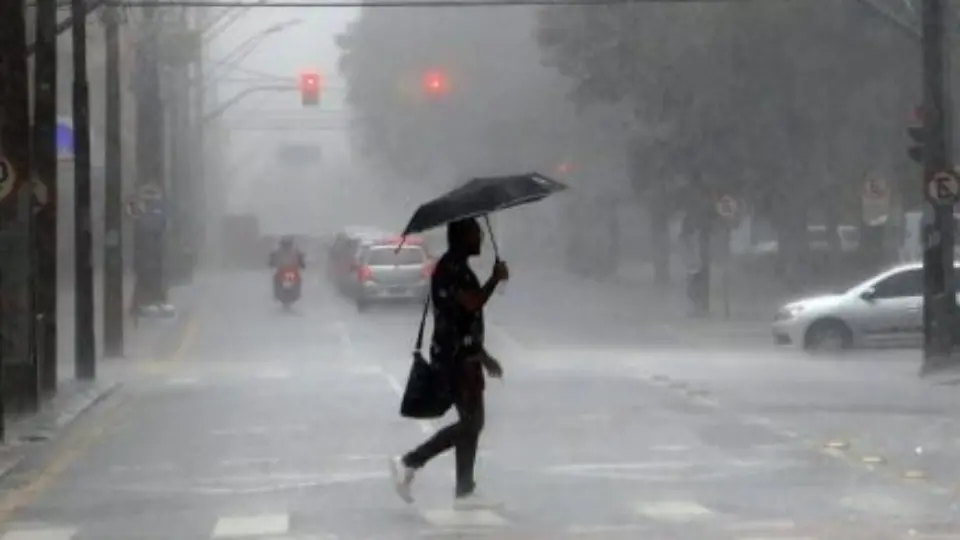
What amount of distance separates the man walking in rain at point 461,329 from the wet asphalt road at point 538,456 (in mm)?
509

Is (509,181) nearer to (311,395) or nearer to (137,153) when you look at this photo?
(311,395)

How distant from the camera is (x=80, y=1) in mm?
31000

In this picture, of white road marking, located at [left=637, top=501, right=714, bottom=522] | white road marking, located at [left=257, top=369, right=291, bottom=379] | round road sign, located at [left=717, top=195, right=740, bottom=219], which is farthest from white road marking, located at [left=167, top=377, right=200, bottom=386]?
round road sign, located at [left=717, top=195, right=740, bottom=219]

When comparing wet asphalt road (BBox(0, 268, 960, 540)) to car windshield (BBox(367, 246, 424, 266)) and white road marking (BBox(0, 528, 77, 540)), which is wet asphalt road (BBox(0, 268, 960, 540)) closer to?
white road marking (BBox(0, 528, 77, 540))

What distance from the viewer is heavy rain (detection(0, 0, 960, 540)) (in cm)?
1571

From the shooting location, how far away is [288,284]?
5919 centimetres

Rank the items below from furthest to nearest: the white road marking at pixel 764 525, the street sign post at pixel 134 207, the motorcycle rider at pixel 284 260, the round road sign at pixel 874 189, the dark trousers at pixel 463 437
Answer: the motorcycle rider at pixel 284 260 < the street sign post at pixel 134 207 < the round road sign at pixel 874 189 < the dark trousers at pixel 463 437 < the white road marking at pixel 764 525

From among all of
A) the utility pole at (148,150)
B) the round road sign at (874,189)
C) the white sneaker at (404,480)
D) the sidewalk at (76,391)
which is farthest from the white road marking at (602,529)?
the utility pole at (148,150)

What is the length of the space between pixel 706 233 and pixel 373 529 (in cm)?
4417

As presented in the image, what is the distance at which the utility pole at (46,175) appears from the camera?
26750 millimetres

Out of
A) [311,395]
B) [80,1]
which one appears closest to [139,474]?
[311,395]

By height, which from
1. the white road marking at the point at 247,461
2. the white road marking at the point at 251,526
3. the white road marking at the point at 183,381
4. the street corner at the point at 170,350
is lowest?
the street corner at the point at 170,350

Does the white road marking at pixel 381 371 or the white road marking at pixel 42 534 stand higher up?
the white road marking at pixel 42 534

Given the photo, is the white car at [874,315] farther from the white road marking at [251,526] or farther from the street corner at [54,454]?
the white road marking at [251,526]
